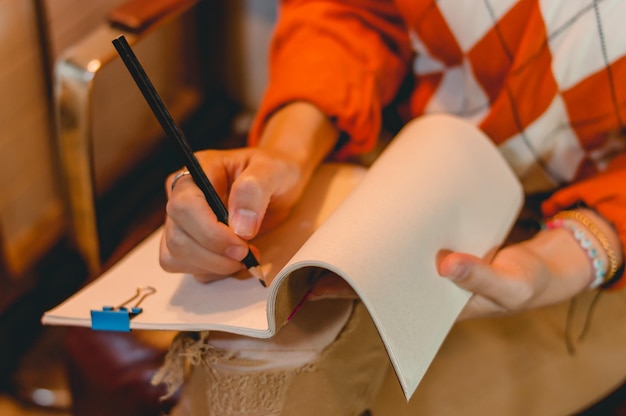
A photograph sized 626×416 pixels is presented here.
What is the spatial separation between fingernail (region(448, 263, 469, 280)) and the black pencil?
147mm

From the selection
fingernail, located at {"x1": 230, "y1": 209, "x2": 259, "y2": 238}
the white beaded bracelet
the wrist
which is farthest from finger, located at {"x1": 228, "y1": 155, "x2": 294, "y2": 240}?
the white beaded bracelet

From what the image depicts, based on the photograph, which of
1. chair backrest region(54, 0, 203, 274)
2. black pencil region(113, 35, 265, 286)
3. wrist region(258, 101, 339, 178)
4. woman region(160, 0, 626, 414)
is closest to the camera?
black pencil region(113, 35, 265, 286)

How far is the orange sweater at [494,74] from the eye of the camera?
614 mm

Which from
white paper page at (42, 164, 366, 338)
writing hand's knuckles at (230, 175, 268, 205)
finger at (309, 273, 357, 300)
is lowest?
finger at (309, 273, 357, 300)

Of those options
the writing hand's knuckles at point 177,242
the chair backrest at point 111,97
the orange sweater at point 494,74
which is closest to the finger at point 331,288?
the writing hand's knuckles at point 177,242

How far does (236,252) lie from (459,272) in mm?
171

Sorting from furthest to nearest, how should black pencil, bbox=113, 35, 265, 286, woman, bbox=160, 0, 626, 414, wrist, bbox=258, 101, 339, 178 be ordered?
wrist, bbox=258, 101, 339, 178 < woman, bbox=160, 0, 626, 414 < black pencil, bbox=113, 35, 265, 286

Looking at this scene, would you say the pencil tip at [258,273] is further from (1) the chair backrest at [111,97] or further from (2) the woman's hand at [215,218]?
(1) the chair backrest at [111,97]

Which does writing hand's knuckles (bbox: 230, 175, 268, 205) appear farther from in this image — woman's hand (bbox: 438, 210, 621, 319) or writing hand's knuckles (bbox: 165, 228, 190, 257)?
woman's hand (bbox: 438, 210, 621, 319)

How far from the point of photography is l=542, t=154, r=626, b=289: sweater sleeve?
0.60m

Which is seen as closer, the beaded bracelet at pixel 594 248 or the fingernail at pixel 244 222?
the fingernail at pixel 244 222

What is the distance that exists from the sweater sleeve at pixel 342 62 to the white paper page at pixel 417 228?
0.08 meters

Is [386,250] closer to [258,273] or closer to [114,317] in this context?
[258,273]

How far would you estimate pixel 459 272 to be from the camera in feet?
1.65
